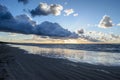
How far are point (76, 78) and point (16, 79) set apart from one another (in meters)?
4.22

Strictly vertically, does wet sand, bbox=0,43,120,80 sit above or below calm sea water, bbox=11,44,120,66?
below

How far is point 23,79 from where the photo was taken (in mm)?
13023

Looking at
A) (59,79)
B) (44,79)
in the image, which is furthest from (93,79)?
(44,79)

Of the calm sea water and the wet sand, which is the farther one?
the calm sea water

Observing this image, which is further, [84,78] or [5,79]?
[84,78]

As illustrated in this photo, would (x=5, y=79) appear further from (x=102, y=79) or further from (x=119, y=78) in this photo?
(x=119, y=78)

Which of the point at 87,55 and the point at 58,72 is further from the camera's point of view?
the point at 87,55

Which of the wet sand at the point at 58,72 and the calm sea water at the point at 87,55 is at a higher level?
the calm sea water at the point at 87,55

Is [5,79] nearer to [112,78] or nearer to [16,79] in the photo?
[16,79]

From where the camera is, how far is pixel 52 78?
13383 mm

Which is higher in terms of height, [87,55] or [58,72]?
[87,55]

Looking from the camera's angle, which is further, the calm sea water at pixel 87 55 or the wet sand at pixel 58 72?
the calm sea water at pixel 87 55

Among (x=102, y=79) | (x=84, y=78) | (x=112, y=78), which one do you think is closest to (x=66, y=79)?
(x=84, y=78)

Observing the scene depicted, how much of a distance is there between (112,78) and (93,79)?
152 centimetres
